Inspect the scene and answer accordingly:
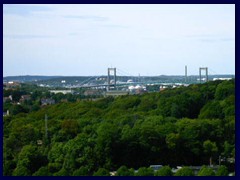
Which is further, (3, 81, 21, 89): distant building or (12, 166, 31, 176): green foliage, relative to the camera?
(3, 81, 21, 89): distant building

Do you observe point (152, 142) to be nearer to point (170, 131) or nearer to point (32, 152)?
point (170, 131)

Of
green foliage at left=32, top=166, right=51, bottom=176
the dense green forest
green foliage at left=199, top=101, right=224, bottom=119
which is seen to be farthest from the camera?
green foliage at left=199, top=101, right=224, bottom=119

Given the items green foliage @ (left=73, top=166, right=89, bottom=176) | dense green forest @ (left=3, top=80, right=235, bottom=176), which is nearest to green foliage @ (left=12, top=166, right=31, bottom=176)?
dense green forest @ (left=3, top=80, right=235, bottom=176)

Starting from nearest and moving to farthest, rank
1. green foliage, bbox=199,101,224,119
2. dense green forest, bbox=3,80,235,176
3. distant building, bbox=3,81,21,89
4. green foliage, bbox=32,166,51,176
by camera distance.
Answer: green foliage, bbox=32,166,51,176
dense green forest, bbox=3,80,235,176
green foliage, bbox=199,101,224,119
distant building, bbox=3,81,21,89

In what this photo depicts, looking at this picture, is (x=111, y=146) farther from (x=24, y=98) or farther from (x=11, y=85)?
(x=11, y=85)

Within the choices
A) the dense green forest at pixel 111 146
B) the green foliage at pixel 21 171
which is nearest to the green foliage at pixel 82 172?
the dense green forest at pixel 111 146

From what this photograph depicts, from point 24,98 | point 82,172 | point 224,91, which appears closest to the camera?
point 82,172

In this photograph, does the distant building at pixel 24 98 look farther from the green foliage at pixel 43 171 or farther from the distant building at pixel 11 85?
the green foliage at pixel 43 171

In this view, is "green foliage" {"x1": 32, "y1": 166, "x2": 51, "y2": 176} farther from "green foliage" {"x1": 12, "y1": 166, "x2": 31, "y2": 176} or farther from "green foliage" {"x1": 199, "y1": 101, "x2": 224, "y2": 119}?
"green foliage" {"x1": 199, "y1": 101, "x2": 224, "y2": 119}

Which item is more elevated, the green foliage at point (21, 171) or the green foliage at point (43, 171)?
the green foliage at point (43, 171)

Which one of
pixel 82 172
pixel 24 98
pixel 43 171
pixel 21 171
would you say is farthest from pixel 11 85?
pixel 82 172

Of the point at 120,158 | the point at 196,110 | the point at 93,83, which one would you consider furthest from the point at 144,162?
the point at 93,83
